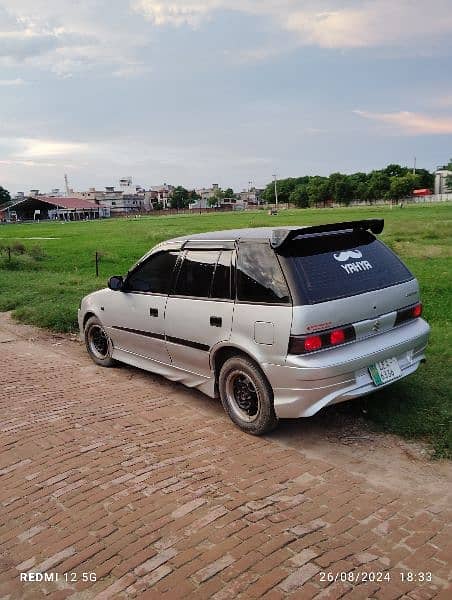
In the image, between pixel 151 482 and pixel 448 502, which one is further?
pixel 151 482

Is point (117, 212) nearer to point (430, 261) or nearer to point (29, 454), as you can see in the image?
point (430, 261)

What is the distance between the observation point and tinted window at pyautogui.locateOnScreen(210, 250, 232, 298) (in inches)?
183

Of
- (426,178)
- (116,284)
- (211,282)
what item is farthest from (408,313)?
(426,178)

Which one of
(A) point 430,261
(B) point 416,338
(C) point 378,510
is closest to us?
(C) point 378,510

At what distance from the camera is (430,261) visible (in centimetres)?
1633

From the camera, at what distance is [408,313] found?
4.70m

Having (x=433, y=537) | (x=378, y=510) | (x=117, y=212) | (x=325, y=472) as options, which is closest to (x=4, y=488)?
(x=325, y=472)

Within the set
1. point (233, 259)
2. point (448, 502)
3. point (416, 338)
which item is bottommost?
point (448, 502)

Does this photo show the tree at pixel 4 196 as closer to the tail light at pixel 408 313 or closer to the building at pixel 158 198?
the building at pixel 158 198

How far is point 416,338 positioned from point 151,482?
2.48 metres

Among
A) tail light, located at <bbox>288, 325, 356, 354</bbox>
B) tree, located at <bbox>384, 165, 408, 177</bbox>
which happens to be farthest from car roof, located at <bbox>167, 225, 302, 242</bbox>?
tree, located at <bbox>384, 165, 408, 177</bbox>

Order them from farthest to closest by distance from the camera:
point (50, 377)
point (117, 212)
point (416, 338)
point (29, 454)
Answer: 1. point (117, 212)
2. point (50, 377)
3. point (416, 338)
4. point (29, 454)

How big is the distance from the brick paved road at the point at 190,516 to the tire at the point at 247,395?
12 cm

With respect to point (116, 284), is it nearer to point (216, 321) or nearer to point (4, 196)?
point (216, 321)
